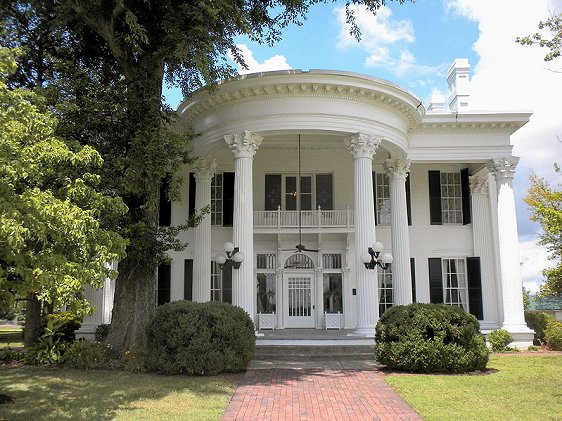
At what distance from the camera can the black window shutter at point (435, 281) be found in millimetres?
20312

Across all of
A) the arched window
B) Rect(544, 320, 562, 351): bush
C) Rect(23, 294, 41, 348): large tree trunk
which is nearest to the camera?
Rect(23, 294, 41, 348): large tree trunk

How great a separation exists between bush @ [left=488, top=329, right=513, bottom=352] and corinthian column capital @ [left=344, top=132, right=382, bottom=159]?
23.1 ft

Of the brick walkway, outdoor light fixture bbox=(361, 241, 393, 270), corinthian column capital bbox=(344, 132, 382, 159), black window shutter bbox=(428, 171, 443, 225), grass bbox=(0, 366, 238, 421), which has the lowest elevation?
the brick walkway

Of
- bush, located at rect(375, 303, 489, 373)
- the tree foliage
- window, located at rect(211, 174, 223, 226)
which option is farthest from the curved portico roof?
the tree foliage

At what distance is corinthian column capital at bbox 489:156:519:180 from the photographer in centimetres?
1881

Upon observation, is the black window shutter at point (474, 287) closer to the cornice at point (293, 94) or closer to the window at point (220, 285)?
the cornice at point (293, 94)

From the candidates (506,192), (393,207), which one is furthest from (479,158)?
(393,207)

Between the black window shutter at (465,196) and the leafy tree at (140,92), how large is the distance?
8.71m

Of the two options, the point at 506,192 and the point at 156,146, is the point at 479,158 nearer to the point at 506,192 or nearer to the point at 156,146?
the point at 506,192

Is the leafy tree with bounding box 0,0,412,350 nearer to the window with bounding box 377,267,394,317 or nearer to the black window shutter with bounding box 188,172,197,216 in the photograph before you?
the black window shutter with bounding box 188,172,197,216

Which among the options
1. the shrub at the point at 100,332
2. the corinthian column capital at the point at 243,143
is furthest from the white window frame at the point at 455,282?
the shrub at the point at 100,332

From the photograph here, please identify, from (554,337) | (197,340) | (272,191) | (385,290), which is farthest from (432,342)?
(272,191)

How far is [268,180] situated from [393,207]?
514 cm

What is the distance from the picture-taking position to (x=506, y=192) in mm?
18594
